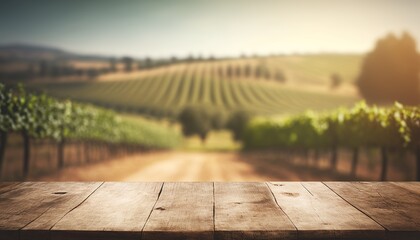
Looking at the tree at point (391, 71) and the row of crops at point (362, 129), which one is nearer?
the row of crops at point (362, 129)

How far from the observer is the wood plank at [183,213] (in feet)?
5.29

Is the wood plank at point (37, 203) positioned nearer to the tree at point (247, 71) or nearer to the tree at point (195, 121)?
the tree at point (195, 121)

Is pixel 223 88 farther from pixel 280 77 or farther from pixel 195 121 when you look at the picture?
pixel 195 121

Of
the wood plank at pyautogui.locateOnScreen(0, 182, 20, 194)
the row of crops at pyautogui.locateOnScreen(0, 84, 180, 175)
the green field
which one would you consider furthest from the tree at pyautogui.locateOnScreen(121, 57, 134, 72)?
the wood plank at pyautogui.locateOnScreen(0, 182, 20, 194)

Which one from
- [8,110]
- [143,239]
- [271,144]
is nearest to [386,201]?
[143,239]

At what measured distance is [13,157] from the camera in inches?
1028

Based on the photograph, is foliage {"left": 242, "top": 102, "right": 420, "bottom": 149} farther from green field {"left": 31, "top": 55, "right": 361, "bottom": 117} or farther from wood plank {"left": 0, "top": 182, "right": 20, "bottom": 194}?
green field {"left": 31, "top": 55, "right": 361, "bottom": 117}

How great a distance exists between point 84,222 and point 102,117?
2820 centimetres

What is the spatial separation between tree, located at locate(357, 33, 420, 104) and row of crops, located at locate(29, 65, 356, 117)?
32.6 metres

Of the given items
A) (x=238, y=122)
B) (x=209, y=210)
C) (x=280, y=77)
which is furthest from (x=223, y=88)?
(x=209, y=210)

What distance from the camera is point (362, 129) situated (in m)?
18.1

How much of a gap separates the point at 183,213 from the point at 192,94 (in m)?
108

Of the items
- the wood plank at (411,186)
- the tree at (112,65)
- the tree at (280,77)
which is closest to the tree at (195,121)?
the tree at (280,77)

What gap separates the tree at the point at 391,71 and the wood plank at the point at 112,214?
54444 millimetres
